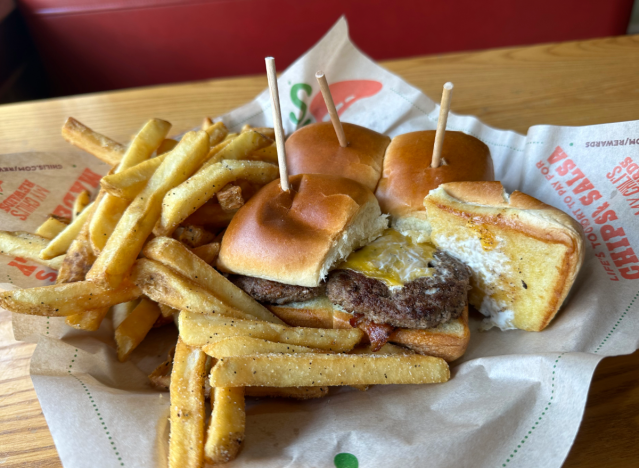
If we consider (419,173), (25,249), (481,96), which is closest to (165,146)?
(25,249)

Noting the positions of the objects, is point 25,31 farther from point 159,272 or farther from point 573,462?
point 573,462

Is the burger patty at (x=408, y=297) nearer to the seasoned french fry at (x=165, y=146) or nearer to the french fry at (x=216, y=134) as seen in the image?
the french fry at (x=216, y=134)

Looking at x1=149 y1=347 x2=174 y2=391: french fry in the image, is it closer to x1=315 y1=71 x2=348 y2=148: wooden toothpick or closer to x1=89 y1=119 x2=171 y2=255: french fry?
x1=89 y1=119 x2=171 y2=255: french fry

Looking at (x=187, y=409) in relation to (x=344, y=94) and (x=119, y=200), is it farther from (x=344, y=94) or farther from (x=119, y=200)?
(x=344, y=94)

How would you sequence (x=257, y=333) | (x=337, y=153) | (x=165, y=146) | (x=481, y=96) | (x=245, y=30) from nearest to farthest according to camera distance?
1. (x=257, y=333)
2. (x=337, y=153)
3. (x=165, y=146)
4. (x=481, y=96)
5. (x=245, y=30)

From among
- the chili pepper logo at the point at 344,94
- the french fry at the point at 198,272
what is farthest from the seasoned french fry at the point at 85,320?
the chili pepper logo at the point at 344,94

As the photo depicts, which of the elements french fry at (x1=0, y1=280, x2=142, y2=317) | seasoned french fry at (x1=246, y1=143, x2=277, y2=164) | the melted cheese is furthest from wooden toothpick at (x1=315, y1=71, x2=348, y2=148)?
french fry at (x1=0, y1=280, x2=142, y2=317)
